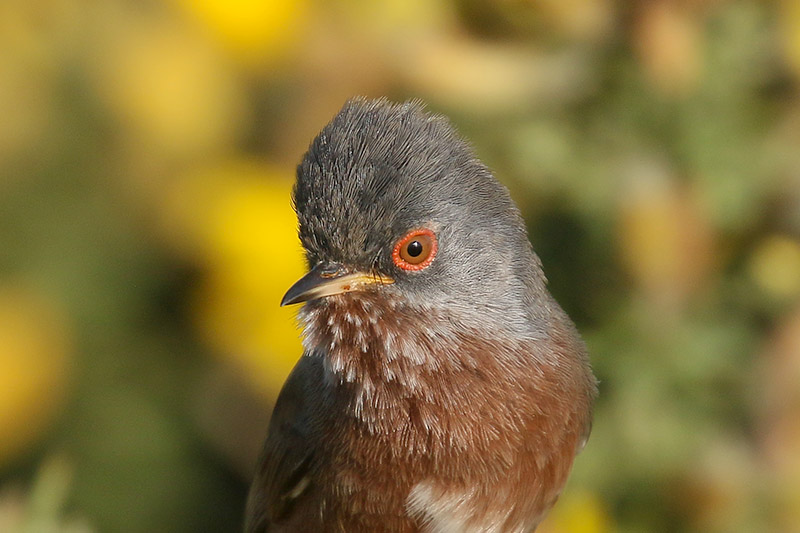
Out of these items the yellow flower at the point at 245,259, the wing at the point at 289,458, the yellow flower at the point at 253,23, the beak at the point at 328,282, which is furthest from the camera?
the yellow flower at the point at 253,23

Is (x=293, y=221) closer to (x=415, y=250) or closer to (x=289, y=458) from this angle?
(x=289, y=458)

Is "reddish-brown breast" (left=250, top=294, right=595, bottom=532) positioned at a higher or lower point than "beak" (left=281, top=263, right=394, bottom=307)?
lower

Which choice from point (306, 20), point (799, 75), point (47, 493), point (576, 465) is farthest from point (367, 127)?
point (306, 20)

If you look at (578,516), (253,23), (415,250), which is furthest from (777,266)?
(253,23)

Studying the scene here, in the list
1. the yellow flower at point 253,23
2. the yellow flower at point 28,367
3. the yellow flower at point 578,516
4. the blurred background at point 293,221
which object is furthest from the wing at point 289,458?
the yellow flower at point 253,23

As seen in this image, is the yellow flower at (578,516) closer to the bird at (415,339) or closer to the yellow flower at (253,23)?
the bird at (415,339)

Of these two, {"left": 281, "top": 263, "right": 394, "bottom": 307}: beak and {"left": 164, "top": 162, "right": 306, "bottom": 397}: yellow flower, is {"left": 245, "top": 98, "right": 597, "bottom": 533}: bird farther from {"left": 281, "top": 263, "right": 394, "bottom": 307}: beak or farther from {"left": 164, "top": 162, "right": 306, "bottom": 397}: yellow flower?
{"left": 164, "top": 162, "right": 306, "bottom": 397}: yellow flower

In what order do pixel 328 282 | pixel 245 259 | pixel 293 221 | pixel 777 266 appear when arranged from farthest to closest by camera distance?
pixel 245 259 < pixel 293 221 < pixel 777 266 < pixel 328 282

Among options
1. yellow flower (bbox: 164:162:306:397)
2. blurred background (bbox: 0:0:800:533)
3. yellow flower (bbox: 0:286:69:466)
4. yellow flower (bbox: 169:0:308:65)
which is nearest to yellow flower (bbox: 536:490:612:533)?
blurred background (bbox: 0:0:800:533)
